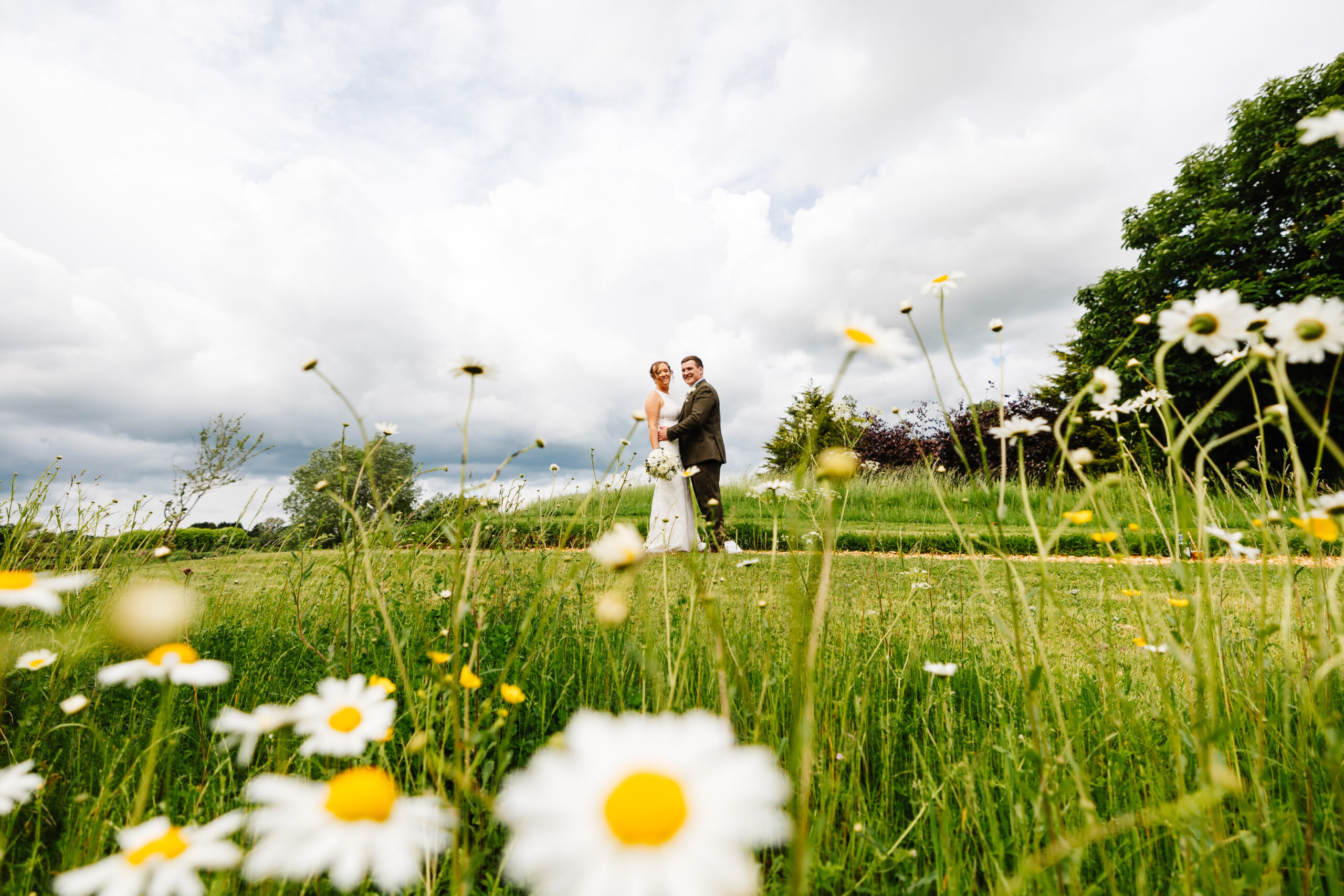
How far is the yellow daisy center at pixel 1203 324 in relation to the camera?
846 mm

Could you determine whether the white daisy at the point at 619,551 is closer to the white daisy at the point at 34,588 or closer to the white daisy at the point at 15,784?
the white daisy at the point at 34,588

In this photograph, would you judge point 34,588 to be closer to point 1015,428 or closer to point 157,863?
point 157,863

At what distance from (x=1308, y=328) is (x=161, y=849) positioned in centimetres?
149

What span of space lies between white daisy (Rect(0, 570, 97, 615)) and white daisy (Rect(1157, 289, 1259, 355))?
57.4 inches

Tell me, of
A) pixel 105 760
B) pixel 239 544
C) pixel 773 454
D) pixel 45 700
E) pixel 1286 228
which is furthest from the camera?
pixel 773 454

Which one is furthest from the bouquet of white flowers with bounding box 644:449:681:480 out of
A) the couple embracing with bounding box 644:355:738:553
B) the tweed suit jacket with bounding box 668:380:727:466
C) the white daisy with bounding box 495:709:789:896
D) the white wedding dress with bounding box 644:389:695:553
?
the white wedding dress with bounding box 644:389:695:553

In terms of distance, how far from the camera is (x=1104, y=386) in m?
0.97

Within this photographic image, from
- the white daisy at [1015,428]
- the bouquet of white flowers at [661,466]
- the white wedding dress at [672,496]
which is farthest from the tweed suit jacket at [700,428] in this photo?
the white daisy at [1015,428]

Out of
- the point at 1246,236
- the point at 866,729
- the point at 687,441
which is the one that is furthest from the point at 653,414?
the point at 1246,236

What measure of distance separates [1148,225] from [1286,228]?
2.30m

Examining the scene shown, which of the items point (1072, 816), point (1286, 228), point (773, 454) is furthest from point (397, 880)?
point (773, 454)

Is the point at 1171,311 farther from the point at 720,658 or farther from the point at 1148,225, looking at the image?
the point at 1148,225

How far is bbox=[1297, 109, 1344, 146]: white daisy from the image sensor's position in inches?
27.5

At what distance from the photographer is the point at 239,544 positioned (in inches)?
116
